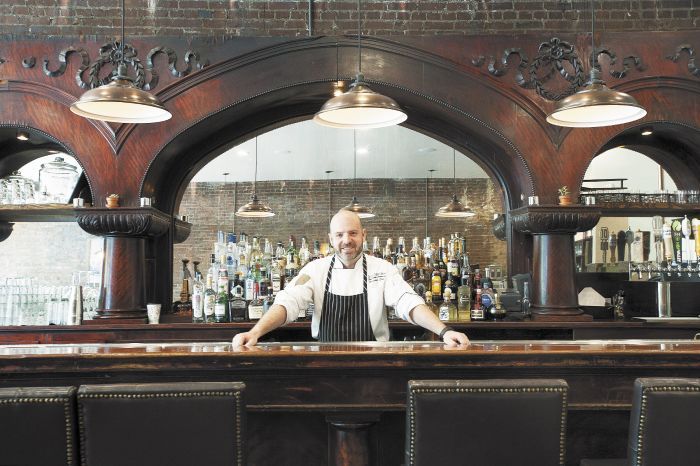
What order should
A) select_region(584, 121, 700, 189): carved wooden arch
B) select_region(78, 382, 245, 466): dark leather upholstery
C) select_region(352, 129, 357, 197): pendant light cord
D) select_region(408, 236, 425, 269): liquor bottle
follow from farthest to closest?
select_region(352, 129, 357, 197): pendant light cord < select_region(408, 236, 425, 269): liquor bottle < select_region(584, 121, 700, 189): carved wooden arch < select_region(78, 382, 245, 466): dark leather upholstery

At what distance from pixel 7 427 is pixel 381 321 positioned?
193cm

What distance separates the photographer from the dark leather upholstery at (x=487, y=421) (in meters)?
1.43

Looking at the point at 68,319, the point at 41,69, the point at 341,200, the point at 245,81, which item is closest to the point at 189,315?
the point at 68,319

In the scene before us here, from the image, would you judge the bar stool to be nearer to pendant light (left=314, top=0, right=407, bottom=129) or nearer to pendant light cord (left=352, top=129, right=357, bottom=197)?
pendant light (left=314, top=0, right=407, bottom=129)

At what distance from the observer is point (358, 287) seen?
119 inches

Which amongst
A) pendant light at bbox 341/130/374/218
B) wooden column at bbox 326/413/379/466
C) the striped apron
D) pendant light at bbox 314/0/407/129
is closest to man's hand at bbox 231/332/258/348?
wooden column at bbox 326/413/379/466

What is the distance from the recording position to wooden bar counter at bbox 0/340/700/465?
1.92m

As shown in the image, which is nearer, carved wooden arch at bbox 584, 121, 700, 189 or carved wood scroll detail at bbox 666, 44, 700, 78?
carved wood scroll detail at bbox 666, 44, 700, 78

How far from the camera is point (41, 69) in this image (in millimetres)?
4223

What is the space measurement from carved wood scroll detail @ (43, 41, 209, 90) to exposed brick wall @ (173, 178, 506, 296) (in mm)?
4077

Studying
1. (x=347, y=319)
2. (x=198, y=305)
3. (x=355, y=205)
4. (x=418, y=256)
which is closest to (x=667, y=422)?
(x=347, y=319)

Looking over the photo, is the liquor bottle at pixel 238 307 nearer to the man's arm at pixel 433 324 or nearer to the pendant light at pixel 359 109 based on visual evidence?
the pendant light at pixel 359 109

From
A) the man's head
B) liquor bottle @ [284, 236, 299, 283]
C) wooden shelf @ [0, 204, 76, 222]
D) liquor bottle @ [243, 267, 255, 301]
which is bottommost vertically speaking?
liquor bottle @ [243, 267, 255, 301]

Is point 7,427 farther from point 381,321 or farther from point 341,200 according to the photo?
point 341,200
